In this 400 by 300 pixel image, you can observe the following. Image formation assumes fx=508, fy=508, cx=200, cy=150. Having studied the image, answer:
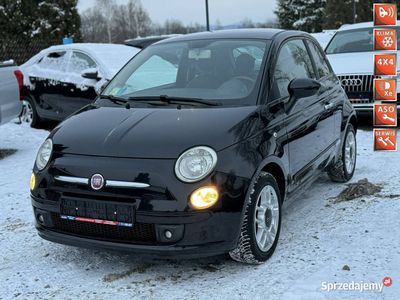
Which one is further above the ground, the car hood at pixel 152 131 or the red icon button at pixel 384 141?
the car hood at pixel 152 131

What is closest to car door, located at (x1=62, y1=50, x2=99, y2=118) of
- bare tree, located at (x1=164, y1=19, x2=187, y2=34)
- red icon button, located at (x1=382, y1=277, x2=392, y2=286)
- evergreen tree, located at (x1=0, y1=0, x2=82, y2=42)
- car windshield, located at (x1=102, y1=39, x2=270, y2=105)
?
car windshield, located at (x1=102, y1=39, x2=270, y2=105)

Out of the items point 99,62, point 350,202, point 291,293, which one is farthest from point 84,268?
point 99,62

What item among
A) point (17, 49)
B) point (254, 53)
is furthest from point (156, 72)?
point (17, 49)

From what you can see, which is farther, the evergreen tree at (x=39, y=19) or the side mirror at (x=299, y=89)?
the evergreen tree at (x=39, y=19)

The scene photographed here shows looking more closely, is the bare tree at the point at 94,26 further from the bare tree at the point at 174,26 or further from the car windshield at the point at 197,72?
Answer: the car windshield at the point at 197,72

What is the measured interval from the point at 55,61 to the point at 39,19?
1624 centimetres

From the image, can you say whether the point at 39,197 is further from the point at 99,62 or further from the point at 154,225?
the point at 99,62

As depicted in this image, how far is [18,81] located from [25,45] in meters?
12.3

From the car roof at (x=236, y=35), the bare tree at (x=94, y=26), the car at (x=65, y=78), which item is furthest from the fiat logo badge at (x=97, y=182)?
the bare tree at (x=94, y=26)

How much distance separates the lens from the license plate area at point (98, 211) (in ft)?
10.5

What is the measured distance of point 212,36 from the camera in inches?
186

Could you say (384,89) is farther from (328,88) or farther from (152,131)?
(152,131)

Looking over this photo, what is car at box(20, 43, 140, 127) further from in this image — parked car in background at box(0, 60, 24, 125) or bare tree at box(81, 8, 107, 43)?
bare tree at box(81, 8, 107, 43)

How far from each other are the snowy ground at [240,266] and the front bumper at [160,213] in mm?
260
